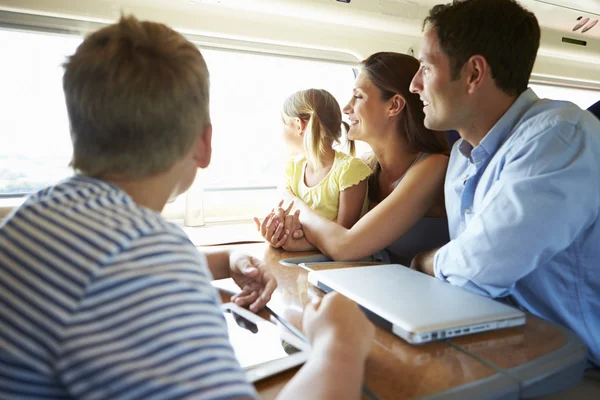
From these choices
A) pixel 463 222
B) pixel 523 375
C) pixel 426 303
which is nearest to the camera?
pixel 523 375

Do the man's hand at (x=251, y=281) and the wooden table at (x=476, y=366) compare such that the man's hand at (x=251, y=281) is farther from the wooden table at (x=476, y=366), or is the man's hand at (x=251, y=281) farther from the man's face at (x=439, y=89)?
the man's face at (x=439, y=89)

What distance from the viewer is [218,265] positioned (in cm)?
112

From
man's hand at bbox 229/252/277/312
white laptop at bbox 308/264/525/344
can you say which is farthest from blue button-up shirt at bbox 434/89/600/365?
man's hand at bbox 229/252/277/312

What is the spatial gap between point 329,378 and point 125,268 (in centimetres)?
28

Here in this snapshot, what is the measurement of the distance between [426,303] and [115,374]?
0.60 metres

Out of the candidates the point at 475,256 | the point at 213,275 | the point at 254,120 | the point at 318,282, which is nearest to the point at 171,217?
the point at 254,120

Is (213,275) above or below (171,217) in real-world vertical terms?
above

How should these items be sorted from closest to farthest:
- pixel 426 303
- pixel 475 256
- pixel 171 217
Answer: pixel 426 303, pixel 475 256, pixel 171 217

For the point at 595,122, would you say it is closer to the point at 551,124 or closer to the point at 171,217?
the point at 551,124

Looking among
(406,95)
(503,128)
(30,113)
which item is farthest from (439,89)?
(30,113)

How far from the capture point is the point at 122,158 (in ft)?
1.88

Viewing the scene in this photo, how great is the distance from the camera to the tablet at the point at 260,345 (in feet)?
2.19

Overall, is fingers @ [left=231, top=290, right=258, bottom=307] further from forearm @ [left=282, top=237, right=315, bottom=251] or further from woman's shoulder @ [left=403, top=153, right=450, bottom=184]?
woman's shoulder @ [left=403, top=153, right=450, bottom=184]

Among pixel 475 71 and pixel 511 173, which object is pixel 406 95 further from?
pixel 511 173
